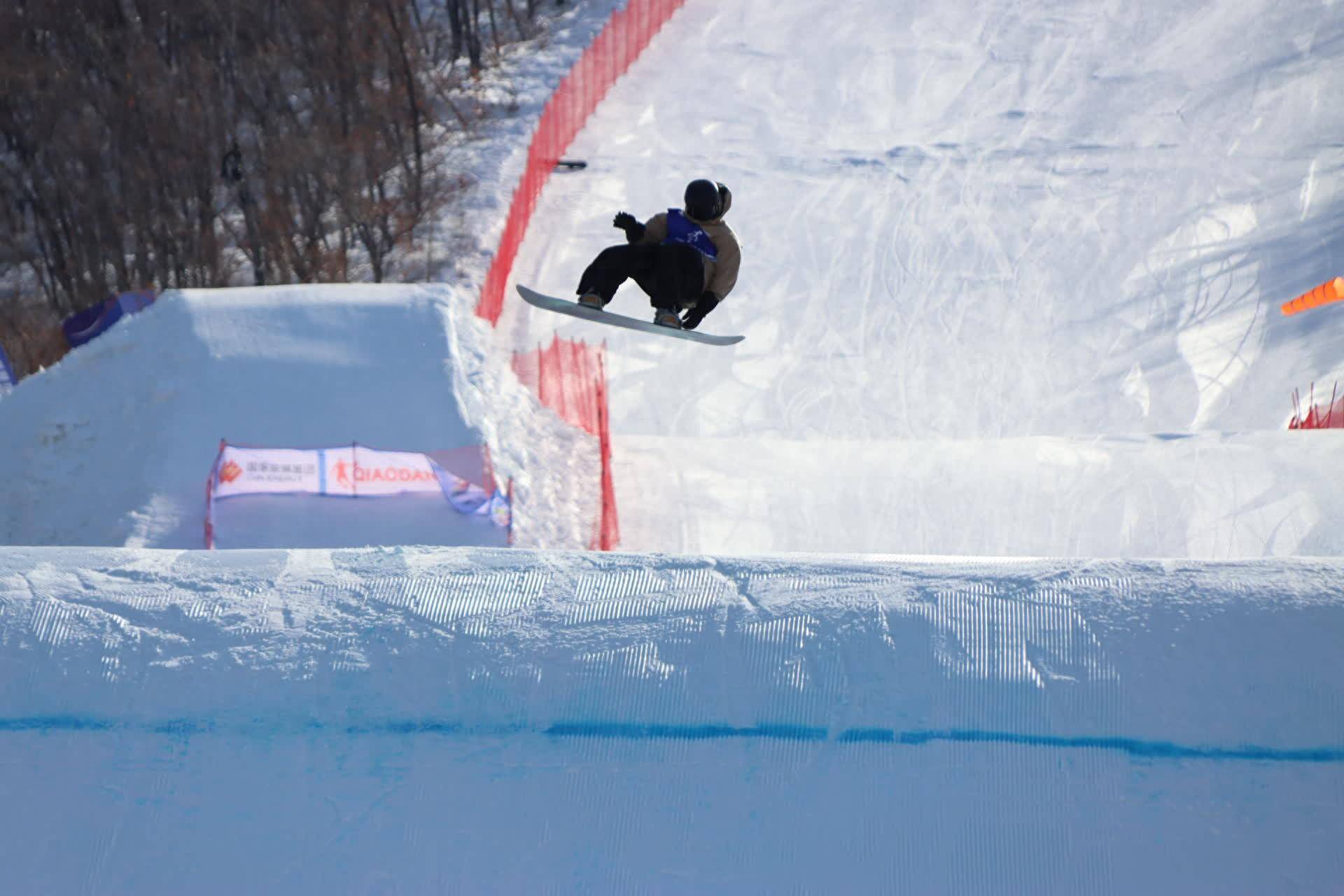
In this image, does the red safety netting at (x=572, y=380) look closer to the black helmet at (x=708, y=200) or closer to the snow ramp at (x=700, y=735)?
the black helmet at (x=708, y=200)

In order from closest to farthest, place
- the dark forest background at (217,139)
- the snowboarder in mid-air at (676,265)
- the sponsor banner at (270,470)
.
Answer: the snowboarder in mid-air at (676,265)
the sponsor banner at (270,470)
the dark forest background at (217,139)

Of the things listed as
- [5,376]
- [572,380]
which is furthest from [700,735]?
[5,376]

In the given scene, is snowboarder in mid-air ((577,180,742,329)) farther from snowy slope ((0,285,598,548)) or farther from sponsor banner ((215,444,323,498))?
sponsor banner ((215,444,323,498))

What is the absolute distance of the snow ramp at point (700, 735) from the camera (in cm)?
391

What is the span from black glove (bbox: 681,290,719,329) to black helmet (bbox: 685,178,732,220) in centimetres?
55

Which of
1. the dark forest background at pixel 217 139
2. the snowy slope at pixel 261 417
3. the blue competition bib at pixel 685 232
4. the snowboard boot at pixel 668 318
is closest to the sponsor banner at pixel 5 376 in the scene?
the snowy slope at pixel 261 417

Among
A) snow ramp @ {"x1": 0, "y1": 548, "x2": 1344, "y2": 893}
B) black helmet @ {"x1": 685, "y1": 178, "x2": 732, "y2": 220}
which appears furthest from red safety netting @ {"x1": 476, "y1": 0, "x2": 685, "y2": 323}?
snow ramp @ {"x1": 0, "y1": 548, "x2": 1344, "y2": 893}

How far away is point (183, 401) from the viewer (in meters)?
11.0

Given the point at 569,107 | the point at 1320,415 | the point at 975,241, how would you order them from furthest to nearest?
the point at 569,107 → the point at 975,241 → the point at 1320,415

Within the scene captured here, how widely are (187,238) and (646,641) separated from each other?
1613 centimetres

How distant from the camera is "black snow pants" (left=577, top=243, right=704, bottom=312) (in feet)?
23.3

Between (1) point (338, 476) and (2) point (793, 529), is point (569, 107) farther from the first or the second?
(1) point (338, 476)

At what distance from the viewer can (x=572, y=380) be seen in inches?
573

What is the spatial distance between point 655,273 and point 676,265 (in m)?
0.15
